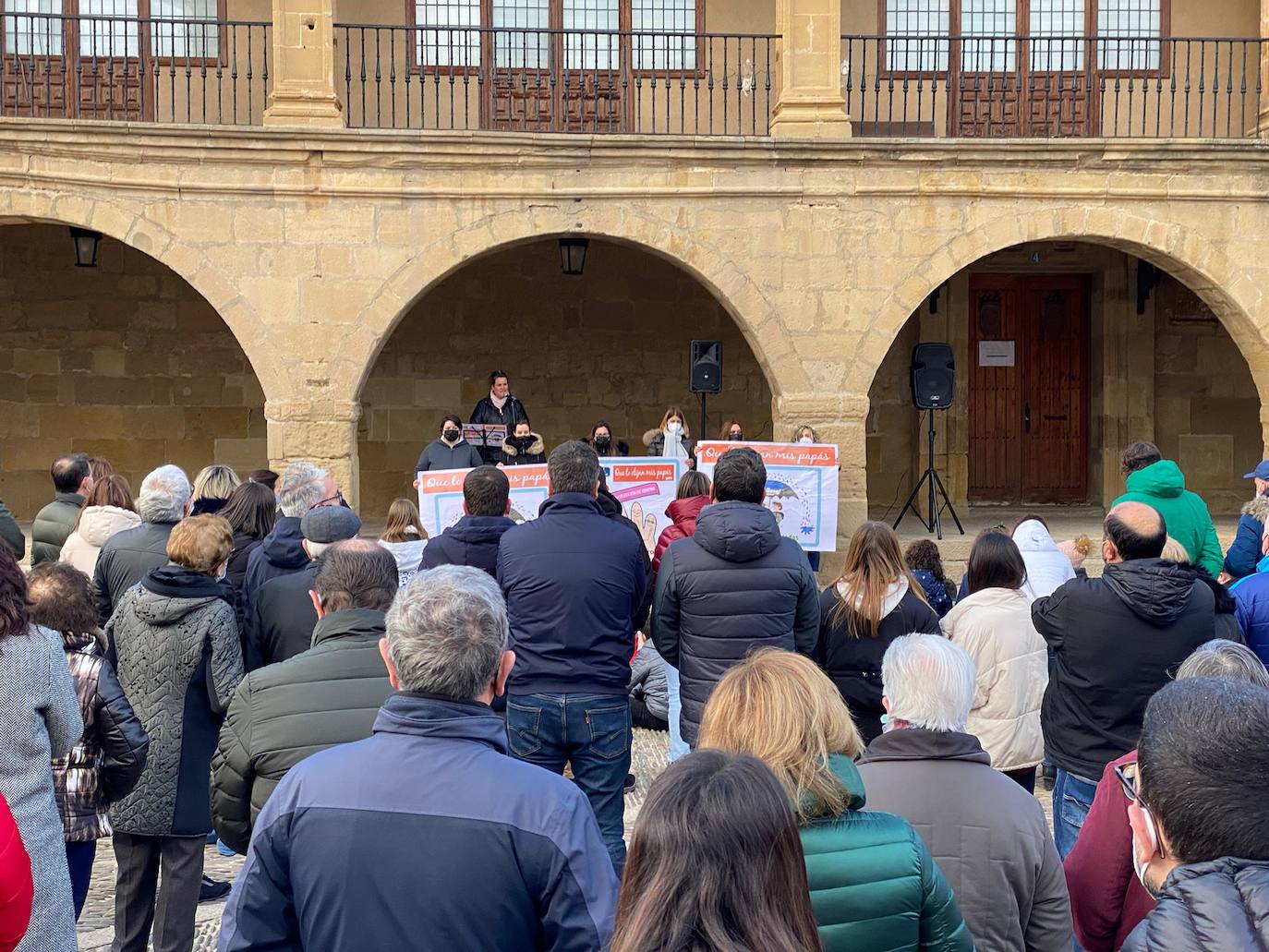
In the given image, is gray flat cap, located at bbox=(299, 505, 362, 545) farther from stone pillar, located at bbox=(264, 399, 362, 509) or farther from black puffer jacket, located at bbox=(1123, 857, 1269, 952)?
stone pillar, located at bbox=(264, 399, 362, 509)

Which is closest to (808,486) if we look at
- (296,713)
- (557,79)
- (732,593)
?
(557,79)

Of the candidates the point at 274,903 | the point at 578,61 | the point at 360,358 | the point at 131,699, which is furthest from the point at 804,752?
the point at 578,61

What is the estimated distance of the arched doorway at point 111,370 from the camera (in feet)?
44.0

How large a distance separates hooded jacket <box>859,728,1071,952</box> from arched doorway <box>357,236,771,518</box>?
11260 mm

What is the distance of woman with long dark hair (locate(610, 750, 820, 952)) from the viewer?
1.77 meters

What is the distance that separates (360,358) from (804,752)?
29.8ft

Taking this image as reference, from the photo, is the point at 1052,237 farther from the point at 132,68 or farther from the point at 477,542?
the point at 132,68

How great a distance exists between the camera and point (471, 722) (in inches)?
97.7

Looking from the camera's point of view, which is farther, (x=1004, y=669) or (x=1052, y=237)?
(x=1052, y=237)

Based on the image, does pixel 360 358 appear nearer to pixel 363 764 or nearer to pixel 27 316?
pixel 27 316

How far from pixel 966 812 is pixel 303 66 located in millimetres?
9740

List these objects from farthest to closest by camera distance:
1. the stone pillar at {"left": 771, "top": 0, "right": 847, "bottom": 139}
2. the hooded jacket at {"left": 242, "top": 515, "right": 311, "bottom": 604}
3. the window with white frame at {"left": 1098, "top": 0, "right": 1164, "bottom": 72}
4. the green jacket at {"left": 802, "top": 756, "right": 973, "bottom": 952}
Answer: the window with white frame at {"left": 1098, "top": 0, "right": 1164, "bottom": 72} → the stone pillar at {"left": 771, "top": 0, "right": 847, "bottom": 139} → the hooded jacket at {"left": 242, "top": 515, "right": 311, "bottom": 604} → the green jacket at {"left": 802, "top": 756, "right": 973, "bottom": 952}

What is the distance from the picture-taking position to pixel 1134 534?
4.28 metres

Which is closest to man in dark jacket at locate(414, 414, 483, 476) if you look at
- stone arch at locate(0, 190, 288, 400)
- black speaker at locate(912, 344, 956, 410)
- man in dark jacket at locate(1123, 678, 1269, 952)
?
stone arch at locate(0, 190, 288, 400)
